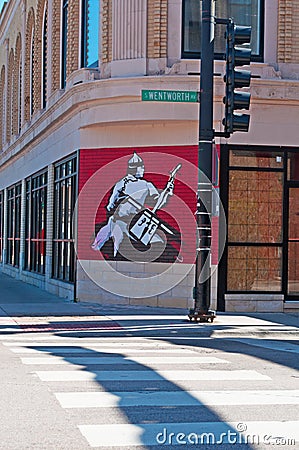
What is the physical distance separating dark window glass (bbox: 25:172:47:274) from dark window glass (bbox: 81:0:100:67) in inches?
245

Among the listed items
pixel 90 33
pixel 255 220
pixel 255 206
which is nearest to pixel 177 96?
pixel 255 206

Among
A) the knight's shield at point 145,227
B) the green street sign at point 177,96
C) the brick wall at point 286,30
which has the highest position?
the brick wall at point 286,30

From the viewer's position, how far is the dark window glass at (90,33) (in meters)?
20.4

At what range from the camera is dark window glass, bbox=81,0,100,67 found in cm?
2039

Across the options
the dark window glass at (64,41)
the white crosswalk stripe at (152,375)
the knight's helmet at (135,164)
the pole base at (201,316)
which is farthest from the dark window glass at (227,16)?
the white crosswalk stripe at (152,375)

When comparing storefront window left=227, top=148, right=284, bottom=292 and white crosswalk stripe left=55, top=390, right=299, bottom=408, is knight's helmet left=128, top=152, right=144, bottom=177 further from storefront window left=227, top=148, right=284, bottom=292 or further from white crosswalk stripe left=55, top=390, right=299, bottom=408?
white crosswalk stripe left=55, top=390, right=299, bottom=408

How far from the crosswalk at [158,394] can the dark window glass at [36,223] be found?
13688mm

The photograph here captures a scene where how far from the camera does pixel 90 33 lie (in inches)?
822

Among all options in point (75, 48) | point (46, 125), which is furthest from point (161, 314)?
point (46, 125)

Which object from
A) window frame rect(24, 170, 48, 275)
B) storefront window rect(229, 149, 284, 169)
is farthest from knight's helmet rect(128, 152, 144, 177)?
window frame rect(24, 170, 48, 275)

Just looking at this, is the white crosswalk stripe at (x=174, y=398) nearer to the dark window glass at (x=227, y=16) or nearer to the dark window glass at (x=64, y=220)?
the dark window glass at (x=227, y=16)

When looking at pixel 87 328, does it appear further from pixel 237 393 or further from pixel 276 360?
pixel 237 393

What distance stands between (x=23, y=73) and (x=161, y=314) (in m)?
17.2

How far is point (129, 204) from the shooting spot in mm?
19125
